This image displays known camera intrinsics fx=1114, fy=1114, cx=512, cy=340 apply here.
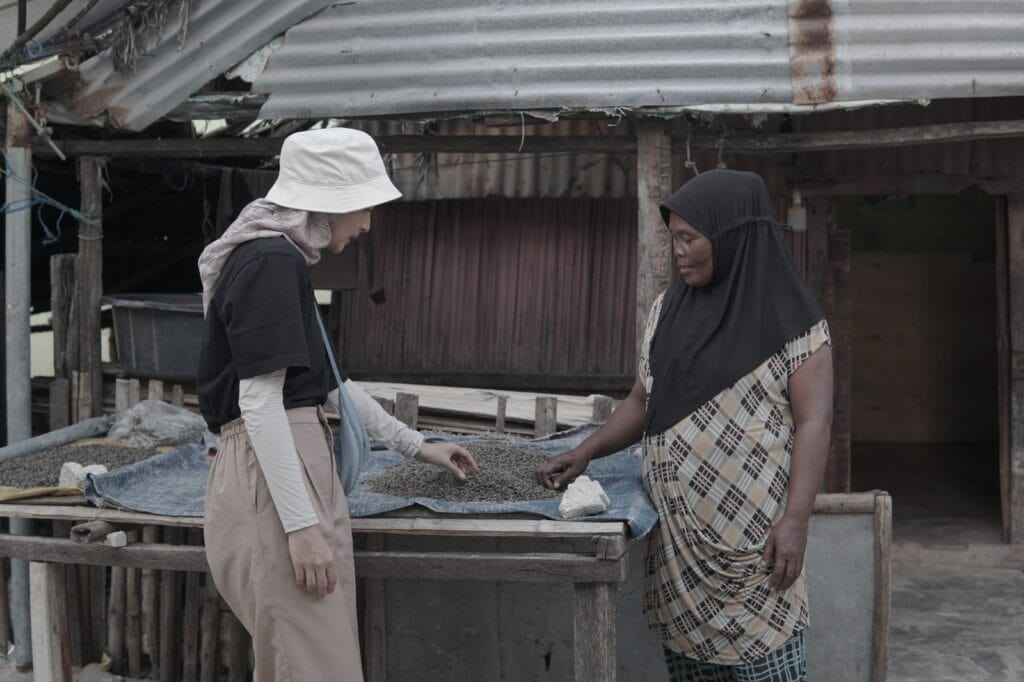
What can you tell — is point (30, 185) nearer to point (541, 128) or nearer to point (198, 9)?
point (198, 9)

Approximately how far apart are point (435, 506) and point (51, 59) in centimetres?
320

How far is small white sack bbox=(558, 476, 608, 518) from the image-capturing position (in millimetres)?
3486

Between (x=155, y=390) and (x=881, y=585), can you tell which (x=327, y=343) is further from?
(x=155, y=390)

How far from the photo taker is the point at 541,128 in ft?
24.1

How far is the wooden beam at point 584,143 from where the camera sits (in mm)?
5418

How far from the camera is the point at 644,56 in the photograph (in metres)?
5.02

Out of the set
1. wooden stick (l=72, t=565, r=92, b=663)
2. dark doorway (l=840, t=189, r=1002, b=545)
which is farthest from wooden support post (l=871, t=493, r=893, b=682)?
dark doorway (l=840, t=189, r=1002, b=545)

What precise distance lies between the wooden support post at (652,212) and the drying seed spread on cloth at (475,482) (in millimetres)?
1353

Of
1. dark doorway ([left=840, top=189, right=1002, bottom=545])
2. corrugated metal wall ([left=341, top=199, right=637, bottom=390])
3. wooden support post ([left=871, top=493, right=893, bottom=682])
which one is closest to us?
wooden support post ([left=871, top=493, right=893, bottom=682])

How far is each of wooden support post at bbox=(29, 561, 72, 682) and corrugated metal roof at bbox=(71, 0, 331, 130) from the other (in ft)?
7.25

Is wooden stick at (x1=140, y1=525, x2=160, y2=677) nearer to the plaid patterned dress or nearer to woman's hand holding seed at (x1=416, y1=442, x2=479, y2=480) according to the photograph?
woman's hand holding seed at (x1=416, y1=442, x2=479, y2=480)

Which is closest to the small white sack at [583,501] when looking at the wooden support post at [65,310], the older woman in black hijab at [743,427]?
the older woman in black hijab at [743,427]

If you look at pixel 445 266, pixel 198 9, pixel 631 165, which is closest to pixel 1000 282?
pixel 631 165

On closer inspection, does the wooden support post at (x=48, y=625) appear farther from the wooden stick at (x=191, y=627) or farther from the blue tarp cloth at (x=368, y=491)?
the wooden stick at (x=191, y=627)
